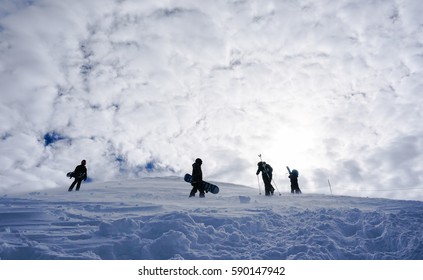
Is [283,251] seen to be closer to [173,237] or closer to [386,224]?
[173,237]

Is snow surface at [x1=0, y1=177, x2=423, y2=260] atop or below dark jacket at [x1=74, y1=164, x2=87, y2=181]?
below

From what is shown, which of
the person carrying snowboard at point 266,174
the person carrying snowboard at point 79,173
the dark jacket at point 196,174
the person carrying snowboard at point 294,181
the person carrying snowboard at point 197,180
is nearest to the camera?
the person carrying snowboard at point 197,180

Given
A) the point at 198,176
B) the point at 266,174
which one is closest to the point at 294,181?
the point at 266,174

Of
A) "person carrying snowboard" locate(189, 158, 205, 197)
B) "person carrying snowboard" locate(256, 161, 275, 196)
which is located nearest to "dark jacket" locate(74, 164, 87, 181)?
"person carrying snowboard" locate(189, 158, 205, 197)

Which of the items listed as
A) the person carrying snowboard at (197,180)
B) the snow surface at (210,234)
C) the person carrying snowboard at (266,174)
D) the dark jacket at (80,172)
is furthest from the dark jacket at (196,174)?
the dark jacket at (80,172)

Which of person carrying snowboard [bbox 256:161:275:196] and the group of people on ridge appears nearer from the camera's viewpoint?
the group of people on ridge

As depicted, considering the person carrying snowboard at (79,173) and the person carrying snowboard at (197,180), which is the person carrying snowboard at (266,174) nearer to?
the person carrying snowboard at (197,180)

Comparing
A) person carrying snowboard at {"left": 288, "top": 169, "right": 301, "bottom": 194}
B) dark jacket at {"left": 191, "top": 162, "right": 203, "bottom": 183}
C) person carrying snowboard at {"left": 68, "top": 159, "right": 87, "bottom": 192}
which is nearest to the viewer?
dark jacket at {"left": 191, "top": 162, "right": 203, "bottom": 183}

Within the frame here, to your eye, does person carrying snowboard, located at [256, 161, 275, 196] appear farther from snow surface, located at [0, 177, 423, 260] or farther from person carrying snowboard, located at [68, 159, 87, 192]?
person carrying snowboard, located at [68, 159, 87, 192]

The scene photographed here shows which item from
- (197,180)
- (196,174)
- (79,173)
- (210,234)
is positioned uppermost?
(79,173)

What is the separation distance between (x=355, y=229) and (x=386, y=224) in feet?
2.79

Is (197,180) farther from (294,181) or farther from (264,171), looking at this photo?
(294,181)

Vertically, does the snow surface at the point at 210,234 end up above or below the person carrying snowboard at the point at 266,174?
below
